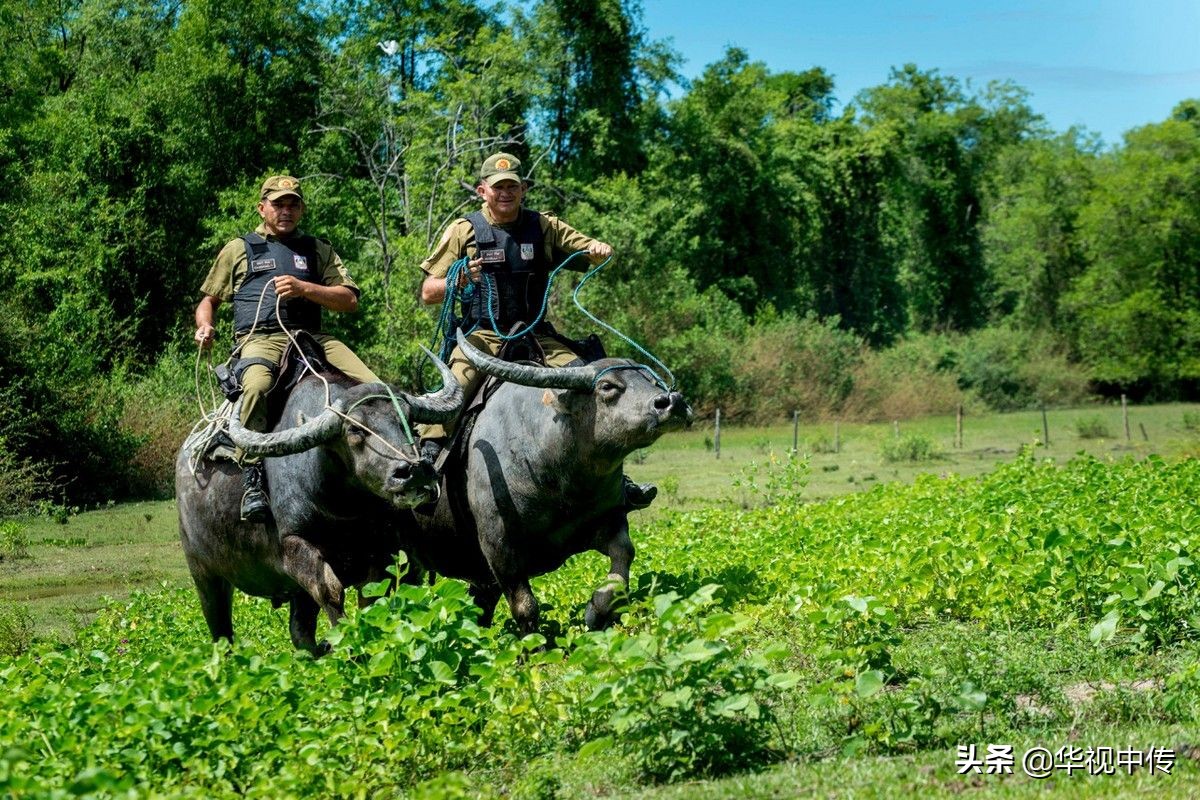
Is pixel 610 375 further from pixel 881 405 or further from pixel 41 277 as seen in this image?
pixel 881 405

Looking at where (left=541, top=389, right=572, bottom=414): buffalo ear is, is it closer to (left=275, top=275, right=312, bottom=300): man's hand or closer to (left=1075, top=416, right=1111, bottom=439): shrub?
(left=275, top=275, right=312, bottom=300): man's hand

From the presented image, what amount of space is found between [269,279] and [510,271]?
5.02 ft

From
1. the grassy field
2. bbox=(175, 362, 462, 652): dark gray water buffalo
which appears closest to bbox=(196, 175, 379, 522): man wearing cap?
bbox=(175, 362, 462, 652): dark gray water buffalo

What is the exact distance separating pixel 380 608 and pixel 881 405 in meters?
40.3

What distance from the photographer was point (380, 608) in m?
6.48

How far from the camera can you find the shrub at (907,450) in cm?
2928

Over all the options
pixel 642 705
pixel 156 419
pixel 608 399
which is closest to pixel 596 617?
pixel 608 399

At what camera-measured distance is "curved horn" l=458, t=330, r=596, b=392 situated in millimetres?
8180

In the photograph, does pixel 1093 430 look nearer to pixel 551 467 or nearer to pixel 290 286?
pixel 551 467

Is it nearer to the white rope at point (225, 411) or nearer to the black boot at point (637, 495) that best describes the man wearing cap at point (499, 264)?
the black boot at point (637, 495)

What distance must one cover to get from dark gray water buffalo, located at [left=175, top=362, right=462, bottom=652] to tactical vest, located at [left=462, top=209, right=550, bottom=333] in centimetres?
75

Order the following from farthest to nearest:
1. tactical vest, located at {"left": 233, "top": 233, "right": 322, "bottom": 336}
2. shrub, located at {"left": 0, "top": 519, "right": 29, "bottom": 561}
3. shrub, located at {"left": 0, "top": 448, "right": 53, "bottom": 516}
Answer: shrub, located at {"left": 0, "top": 448, "right": 53, "bottom": 516}, shrub, located at {"left": 0, "top": 519, "right": 29, "bottom": 561}, tactical vest, located at {"left": 233, "top": 233, "right": 322, "bottom": 336}

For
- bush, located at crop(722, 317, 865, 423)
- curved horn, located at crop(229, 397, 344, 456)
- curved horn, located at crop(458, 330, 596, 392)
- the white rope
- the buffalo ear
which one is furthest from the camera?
bush, located at crop(722, 317, 865, 423)

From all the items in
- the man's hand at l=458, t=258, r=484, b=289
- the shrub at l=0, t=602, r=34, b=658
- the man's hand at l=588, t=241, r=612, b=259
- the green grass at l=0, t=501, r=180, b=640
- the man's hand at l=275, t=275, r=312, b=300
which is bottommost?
the green grass at l=0, t=501, r=180, b=640
